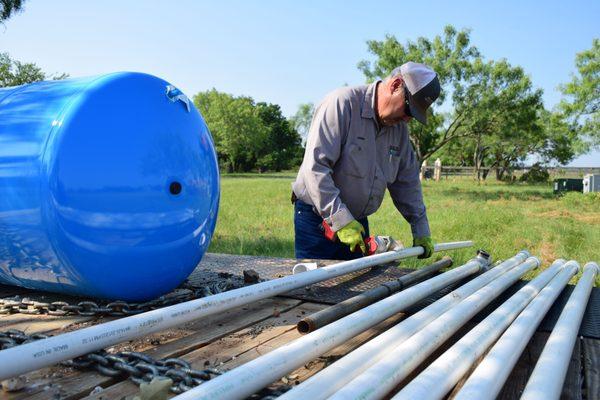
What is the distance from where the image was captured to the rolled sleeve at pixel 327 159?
12.2 ft

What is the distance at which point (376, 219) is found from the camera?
12336mm

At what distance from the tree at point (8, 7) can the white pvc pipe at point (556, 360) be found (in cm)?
1352

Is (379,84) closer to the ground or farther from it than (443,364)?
farther from it

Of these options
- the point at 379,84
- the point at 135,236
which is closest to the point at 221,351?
the point at 135,236

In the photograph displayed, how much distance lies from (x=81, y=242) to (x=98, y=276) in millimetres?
240

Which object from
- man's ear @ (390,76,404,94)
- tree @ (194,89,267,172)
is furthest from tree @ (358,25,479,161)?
tree @ (194,89,267,172)

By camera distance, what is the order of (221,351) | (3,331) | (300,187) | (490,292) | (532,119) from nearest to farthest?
1. (221,351)
2. (3,331)
3. (490,292)
4. (300,187)
5. (532,119)

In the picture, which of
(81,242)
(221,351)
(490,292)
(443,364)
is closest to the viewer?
(443,364)

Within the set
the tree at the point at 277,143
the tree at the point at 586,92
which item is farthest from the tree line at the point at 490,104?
the tree at the point at 277,143

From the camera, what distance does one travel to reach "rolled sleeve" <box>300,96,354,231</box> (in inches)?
147

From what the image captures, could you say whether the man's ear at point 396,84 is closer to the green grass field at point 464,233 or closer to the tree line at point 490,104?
the green grass field at point 464,233

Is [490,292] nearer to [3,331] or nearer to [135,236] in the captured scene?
[135,236]

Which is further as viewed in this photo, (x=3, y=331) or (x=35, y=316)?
(x=35, y=316)

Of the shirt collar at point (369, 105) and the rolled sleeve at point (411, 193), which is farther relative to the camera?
the rolled sleeve at point (411, 193)
